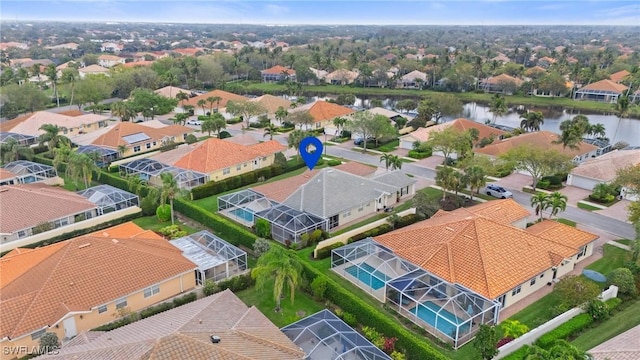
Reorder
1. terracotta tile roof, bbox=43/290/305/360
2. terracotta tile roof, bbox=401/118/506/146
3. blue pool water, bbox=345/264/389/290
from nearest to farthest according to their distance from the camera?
terracotta tile roof, bbox=43/290/305/360 < blue pool water, bbox=345/264/389/290 < terracotta tile roof, bbox=401/118/506/146

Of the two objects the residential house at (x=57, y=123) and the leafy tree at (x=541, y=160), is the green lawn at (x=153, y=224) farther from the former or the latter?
the residential house at (x=57, y=123)

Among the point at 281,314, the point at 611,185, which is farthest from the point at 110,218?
the point at 611,185

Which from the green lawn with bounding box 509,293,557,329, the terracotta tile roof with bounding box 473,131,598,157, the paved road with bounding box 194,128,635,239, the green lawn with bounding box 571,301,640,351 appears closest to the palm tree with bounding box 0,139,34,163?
the paved road with bounding box 194,128,635,239

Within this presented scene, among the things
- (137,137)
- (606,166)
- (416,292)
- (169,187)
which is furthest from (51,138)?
A: (606,166)

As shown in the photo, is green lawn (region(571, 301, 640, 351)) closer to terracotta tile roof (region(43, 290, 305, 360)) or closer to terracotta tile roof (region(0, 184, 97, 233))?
terracotta tile roof (region(43, 290, 305, 360))

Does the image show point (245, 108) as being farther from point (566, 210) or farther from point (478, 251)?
point (478, 251)

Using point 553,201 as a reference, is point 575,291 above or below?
below

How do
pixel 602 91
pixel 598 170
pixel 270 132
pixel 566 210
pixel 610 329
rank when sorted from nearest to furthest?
pixel 610 329 < pixel 566 210 < pixel 598 170 < pixel 270 132 < pixel 602 91
